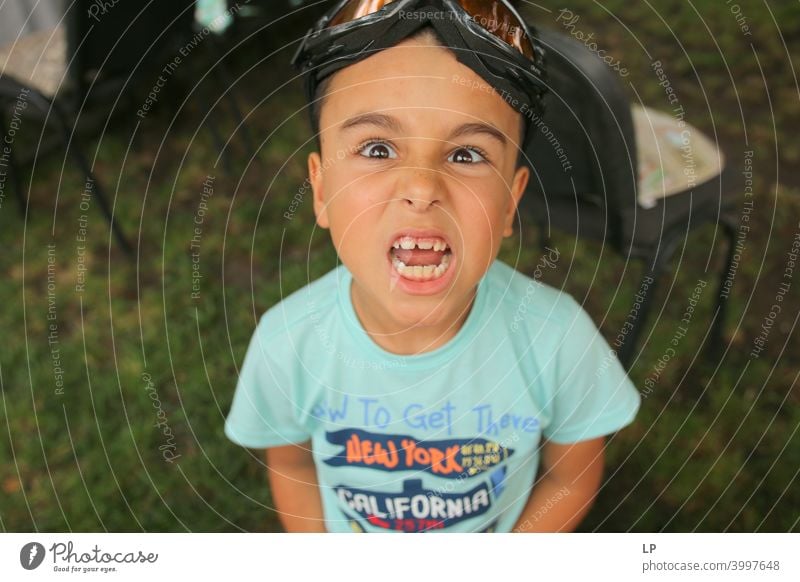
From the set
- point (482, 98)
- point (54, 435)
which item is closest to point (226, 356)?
point (54, 435)

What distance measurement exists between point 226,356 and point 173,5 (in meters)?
0.66

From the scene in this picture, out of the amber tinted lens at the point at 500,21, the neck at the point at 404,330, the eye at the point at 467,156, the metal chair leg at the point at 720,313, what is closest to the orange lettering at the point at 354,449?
the neck at the point at 404,330

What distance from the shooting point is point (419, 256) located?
69 centimetres

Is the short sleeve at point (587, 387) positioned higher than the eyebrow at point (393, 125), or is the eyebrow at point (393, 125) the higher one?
the eyebrow at point (393, 125)

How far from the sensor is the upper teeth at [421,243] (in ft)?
2.22

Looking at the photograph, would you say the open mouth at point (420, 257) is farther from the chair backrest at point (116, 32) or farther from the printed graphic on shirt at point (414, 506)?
the chair backrest at point (116, 32)

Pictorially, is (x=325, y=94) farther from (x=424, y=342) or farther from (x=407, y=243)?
(x=424, y=342)

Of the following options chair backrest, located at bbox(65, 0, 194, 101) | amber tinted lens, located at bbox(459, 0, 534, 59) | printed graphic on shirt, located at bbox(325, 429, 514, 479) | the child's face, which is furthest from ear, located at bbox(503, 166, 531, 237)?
chair backrest, located at bbox(65, 0, 194, 101)

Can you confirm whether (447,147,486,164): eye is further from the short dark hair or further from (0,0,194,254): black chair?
(0,0,194,254): black chair

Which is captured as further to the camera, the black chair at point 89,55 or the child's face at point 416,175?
the black chair at point 89,55
